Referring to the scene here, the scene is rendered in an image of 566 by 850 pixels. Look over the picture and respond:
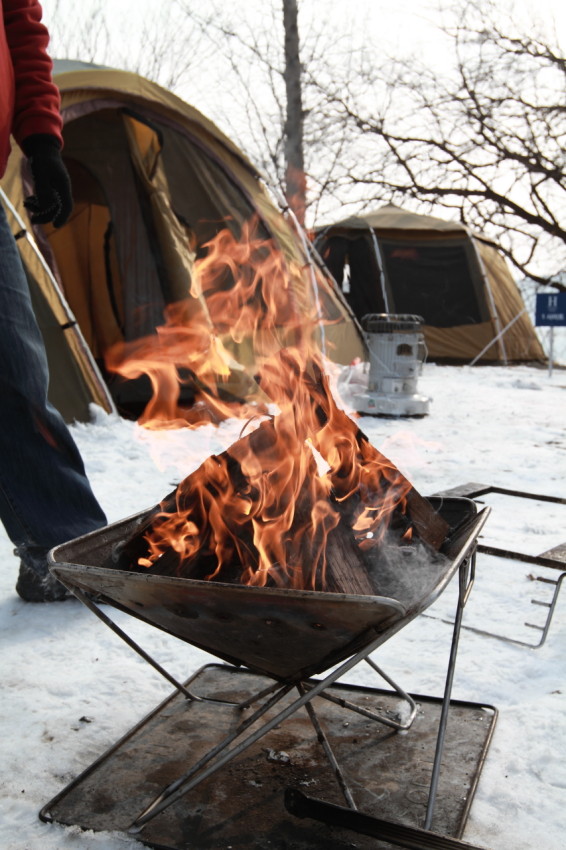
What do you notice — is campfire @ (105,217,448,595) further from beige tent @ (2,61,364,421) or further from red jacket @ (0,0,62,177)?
beige tent @ (2,61,364,421)

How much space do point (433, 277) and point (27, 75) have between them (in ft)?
35.1

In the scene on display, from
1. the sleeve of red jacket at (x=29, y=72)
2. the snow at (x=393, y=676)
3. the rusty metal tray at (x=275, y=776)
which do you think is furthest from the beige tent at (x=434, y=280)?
the rusty metal tray at (x=275, y=776)

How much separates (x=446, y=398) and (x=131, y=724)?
6.83 meters

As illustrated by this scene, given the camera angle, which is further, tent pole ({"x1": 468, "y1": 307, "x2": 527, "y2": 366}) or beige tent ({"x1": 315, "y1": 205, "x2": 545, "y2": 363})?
beige tent ({"x1": 315, "y1": 205, "x2": 545, "y2": 363})

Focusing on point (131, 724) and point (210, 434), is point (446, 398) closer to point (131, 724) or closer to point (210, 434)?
point (210, 434)

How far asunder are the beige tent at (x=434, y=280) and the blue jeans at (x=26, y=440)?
1040 centimetres

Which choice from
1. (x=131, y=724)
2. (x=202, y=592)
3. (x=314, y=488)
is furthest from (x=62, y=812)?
(x=314, y=488)

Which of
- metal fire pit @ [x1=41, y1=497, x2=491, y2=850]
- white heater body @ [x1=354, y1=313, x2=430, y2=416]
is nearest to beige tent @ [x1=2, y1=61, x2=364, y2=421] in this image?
white heater body @ [x1=354, y1=313, x2=430, y2=416]

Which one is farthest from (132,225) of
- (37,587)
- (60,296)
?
(37,587)

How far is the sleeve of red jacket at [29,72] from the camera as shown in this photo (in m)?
2.69

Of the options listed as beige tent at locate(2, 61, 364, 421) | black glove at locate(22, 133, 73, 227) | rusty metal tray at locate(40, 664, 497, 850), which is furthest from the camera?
beige tent at locate(2, 61, 364, 421)

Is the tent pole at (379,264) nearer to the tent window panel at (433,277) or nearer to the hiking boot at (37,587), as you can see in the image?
the tent window panel at (433,277)

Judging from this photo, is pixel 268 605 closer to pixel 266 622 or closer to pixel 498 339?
pixel 266 622

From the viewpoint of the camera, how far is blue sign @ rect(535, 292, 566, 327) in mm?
11227
